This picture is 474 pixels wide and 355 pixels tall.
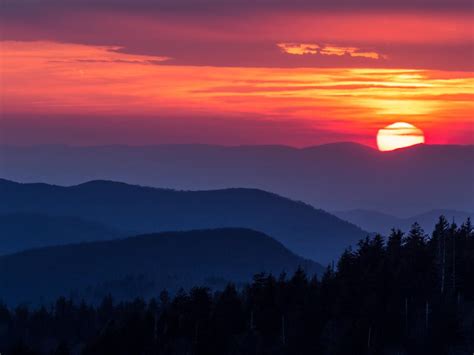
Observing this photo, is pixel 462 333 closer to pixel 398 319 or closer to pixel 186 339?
pixel 398 319

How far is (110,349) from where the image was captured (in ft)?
374

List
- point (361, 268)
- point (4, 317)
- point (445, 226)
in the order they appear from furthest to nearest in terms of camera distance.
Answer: point (4, 317), point (445, 226), point (361, 268)

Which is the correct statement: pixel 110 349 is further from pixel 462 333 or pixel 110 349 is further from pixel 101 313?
pixel 101 313

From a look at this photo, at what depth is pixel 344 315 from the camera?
115 m

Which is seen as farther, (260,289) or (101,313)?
(101,313)

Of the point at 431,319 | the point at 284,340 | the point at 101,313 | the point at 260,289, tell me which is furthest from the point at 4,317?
the point at 431,319

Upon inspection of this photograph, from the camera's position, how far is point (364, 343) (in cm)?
10662

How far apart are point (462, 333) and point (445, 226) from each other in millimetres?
35453

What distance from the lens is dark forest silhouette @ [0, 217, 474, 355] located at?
107 meters

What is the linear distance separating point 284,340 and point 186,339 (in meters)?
9.60

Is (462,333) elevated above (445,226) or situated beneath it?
situated beneath

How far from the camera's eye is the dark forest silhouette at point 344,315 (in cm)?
10694

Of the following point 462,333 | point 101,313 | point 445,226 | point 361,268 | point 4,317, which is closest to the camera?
point 462,333

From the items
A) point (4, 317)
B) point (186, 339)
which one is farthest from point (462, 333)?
point (4, 317)
